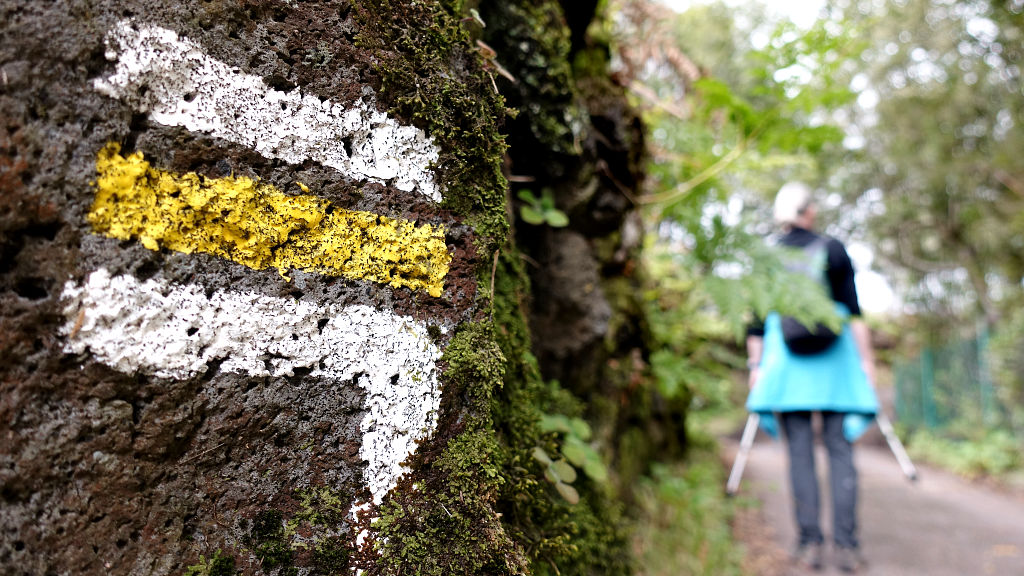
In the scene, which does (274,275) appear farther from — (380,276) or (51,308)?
(51,308)

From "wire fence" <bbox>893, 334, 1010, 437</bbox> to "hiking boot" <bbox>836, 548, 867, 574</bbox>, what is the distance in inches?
250

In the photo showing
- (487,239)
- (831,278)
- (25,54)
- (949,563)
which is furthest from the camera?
(949,563)

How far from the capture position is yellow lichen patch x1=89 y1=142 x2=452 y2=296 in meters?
0.94

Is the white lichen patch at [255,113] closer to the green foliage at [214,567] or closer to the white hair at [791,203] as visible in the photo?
the green foliage at [214,567]

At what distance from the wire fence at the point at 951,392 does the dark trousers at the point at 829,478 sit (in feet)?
21.3

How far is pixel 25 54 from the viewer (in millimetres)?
886

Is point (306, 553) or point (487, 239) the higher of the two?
point (487, 239)

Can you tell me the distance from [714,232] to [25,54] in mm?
2908

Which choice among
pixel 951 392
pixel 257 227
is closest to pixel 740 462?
pixel 257 227

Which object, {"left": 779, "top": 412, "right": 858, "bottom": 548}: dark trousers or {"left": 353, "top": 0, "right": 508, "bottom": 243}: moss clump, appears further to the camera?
{"left": 779, "top": 412, "right": 858, "bottom": 548}: dark trousers

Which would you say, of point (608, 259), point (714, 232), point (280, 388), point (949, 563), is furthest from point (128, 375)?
point (949, 563)

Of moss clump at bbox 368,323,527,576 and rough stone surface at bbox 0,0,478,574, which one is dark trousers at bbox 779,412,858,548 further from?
rough stone surface at bbox 0,0,478,574

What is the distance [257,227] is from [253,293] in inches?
5.1

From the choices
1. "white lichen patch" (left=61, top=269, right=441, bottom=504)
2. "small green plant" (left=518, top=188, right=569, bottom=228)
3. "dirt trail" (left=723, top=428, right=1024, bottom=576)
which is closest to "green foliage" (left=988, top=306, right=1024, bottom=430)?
"dirt trail" (left=723, top=428, right=1024, bottom=576)
